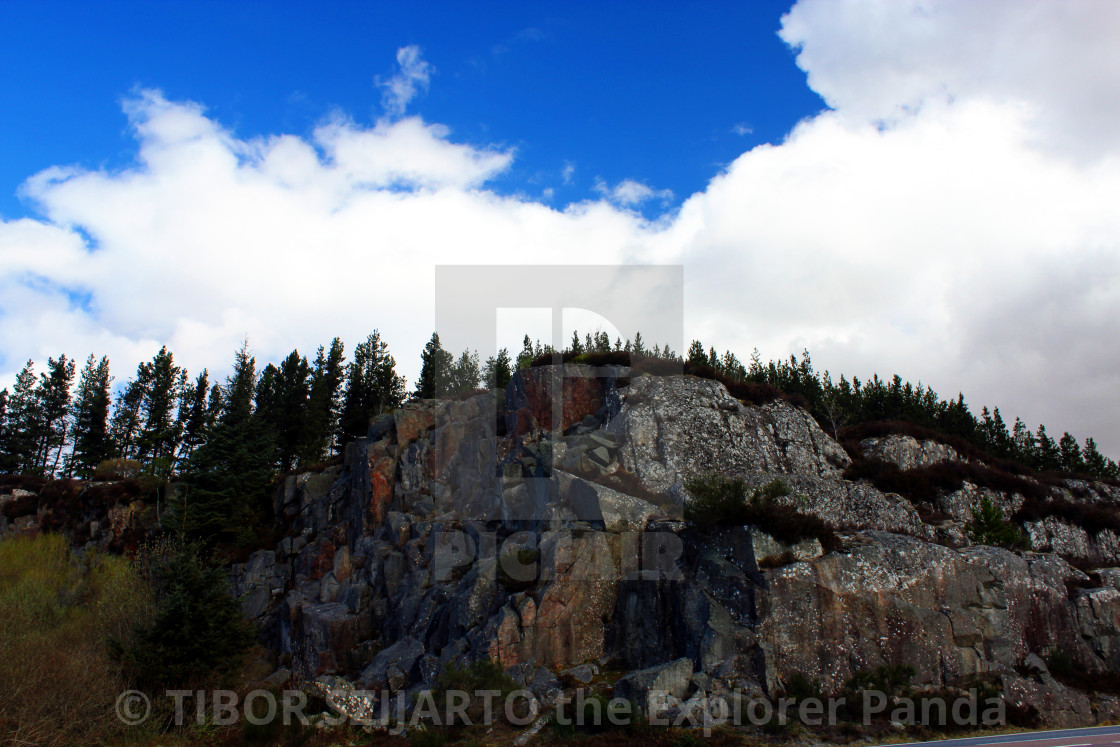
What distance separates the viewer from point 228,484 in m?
46.8

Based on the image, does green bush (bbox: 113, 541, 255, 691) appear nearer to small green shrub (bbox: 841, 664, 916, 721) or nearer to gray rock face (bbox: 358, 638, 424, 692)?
gray rock face (bbox: 358, 638, 424, 692)

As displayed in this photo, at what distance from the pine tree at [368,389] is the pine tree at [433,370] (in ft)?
11.1

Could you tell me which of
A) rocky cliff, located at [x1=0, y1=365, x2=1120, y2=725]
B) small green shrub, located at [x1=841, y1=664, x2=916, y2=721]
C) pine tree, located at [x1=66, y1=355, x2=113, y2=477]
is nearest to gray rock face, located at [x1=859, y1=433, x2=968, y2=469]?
rocky cliff, located at [x1=0, y1=365, x2=1120, y2=725]

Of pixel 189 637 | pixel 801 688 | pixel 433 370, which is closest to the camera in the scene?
pixel 801 688

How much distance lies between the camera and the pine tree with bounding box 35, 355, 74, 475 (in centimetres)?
6925

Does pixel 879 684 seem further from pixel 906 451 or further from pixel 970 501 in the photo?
pixel 906 451

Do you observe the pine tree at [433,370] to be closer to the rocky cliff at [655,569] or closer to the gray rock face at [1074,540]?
the rocky cliff at [655,569]

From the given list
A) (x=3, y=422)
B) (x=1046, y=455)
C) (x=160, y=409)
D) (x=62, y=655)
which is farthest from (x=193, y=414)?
(x=1046, y=455)

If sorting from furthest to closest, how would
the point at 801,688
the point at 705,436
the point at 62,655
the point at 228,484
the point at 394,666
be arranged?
the point at 228,484
the point at 705,436
the point at 394,666
the point at 801,688
the point at 62,655

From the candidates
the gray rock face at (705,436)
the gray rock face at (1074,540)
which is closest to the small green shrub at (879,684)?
the gray rock face at (705,436)

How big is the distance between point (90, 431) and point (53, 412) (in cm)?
911

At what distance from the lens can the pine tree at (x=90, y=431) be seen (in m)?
65.3

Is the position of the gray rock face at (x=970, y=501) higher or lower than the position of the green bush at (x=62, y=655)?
higher

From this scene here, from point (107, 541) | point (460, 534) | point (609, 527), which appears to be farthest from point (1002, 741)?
point (107, 541)
